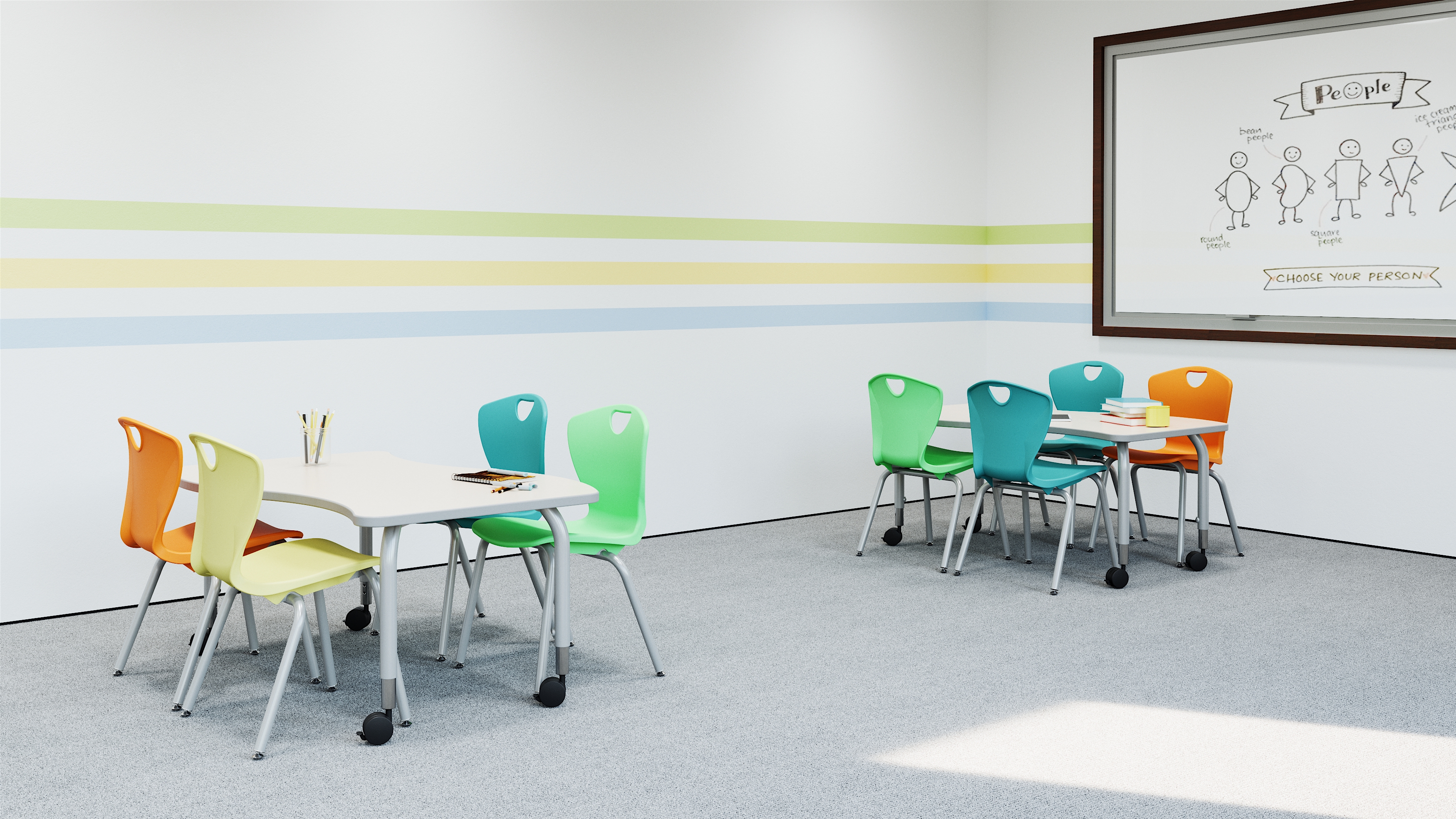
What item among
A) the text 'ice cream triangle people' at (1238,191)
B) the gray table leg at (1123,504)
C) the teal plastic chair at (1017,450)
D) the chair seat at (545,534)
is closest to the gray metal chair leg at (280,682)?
the chair seat at (545,534)

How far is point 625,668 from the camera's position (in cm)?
423

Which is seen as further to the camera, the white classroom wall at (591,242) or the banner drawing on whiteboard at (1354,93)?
the banner drawing on whiteboard at (1354,93)

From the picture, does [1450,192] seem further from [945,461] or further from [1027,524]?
[945,461]

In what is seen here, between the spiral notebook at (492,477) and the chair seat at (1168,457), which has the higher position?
the spiral notebook at (492,477)

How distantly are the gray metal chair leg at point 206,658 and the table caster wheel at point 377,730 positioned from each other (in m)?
0.55

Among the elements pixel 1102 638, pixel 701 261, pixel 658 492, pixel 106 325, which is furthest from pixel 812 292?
pixel 106 325

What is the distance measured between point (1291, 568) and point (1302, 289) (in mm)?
1515

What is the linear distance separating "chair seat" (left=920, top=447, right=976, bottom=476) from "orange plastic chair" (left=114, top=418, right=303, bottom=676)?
285cm

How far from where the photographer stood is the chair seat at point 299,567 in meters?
3.54

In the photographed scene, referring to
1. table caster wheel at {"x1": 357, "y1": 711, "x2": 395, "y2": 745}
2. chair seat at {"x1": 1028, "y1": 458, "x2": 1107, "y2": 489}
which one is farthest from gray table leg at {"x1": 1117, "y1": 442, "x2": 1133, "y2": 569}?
table caster wheel at {"x1": 357, "y1": 711, "x2": 395, "y2": 745}

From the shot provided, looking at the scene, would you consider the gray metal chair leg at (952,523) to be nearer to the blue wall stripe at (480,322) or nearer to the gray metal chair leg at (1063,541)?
the gray metal chair leg at (1063,541)

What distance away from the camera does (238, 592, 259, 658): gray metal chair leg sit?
172 inches

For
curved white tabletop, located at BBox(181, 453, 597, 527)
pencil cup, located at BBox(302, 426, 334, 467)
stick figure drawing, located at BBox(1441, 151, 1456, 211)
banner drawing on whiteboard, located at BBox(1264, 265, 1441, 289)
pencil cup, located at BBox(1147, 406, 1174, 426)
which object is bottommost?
pencil cup, located at BBox(1147, 406, 1174, 426)

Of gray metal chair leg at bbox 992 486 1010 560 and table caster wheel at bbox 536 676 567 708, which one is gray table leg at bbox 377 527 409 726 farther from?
gray metal chair leg at bbox 992 486 1010 560
